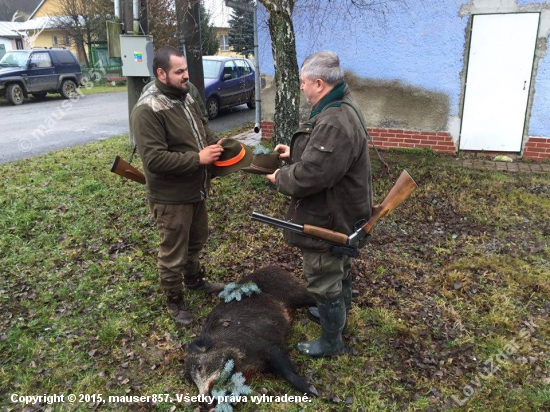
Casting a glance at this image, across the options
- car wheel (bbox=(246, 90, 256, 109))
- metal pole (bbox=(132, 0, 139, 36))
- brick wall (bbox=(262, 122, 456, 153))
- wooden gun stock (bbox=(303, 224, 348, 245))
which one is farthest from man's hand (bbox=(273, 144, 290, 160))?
car wheel (bbox=(246, 90, 256, 109))

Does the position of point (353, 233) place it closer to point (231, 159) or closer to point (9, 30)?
point (231, 159)

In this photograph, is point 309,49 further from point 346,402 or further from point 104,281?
point 346,402

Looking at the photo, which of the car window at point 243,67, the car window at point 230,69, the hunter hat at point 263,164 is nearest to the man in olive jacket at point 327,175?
the hunter hat at point 263,164

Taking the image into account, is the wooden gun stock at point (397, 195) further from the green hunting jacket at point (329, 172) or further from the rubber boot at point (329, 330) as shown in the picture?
A: the rubber boot at point (329, 330)

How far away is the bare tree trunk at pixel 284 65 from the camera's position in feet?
19.2

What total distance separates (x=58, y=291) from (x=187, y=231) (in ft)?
5.37

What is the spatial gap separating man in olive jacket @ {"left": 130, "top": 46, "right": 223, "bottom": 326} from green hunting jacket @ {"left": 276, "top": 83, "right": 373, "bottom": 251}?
0.83 m

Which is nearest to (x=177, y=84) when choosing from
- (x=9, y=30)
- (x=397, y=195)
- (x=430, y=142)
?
(x=397, y=195)

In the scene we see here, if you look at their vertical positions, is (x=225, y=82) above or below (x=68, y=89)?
above

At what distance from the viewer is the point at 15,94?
16141 millimetres

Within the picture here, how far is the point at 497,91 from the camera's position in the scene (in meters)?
7.41

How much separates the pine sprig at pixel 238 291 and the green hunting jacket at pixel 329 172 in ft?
2.58

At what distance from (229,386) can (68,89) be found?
63.0 feet

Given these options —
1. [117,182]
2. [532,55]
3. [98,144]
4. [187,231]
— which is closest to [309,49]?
[532,55]
